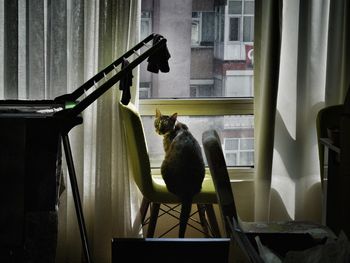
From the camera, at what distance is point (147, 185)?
9.64 feet

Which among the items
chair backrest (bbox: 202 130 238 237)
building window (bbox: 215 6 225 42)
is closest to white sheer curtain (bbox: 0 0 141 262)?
building window (bbox: 215 6 225 42)

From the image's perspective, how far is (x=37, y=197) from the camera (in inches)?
80.9

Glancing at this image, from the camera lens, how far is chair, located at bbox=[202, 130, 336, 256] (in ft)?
5.80

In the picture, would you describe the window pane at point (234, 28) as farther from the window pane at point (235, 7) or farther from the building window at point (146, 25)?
the building window at point (146, 25)

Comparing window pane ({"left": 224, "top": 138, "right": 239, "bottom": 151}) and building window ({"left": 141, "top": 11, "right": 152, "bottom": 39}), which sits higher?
building window ({"left": 141, "top": 11, "right": 152, "bottom": 39})

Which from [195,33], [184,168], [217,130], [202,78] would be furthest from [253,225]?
[195,33]

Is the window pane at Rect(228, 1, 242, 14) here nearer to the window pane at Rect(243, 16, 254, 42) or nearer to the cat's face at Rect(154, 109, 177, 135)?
the window pane at Rect(243, 16, 254, 42)

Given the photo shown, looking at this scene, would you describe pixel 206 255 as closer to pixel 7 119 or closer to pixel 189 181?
pixel 7 119

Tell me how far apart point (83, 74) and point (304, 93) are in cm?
119

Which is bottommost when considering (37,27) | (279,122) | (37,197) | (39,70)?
(37,197)

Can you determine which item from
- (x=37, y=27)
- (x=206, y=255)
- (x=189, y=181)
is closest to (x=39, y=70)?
(x=37, y=27)

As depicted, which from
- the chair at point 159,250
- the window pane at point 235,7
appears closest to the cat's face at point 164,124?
the window pane at point 235,7

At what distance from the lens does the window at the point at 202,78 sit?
11.1ft

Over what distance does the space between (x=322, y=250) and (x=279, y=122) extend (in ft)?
6.70
